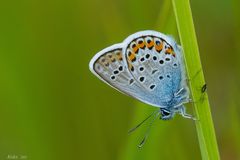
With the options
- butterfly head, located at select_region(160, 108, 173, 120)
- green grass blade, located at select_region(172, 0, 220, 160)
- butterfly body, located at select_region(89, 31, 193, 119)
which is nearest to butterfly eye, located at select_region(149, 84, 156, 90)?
butterfly body, located at select_region(89, 31, 193, 119)

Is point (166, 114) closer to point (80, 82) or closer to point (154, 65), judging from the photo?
point (154, 65)

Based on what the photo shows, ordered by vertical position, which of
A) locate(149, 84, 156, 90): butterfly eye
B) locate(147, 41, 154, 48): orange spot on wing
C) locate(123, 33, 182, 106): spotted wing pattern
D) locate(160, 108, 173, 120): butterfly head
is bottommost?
locate(160, 108, 173, 120): butterfly head

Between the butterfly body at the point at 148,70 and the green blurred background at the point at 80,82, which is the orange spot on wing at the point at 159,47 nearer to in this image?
the butterfly body at the point at 148,70

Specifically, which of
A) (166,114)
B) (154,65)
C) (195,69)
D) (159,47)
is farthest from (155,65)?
(195,69)

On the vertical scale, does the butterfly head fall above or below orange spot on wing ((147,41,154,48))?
below

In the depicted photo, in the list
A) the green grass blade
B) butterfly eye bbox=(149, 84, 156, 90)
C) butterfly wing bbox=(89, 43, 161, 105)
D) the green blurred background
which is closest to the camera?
the green grass blade

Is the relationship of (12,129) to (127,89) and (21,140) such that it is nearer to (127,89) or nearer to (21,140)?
(21,140)

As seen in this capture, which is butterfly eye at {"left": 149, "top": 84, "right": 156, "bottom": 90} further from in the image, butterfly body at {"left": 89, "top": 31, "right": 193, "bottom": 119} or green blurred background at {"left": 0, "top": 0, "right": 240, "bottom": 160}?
green blurred background at {"left": 0, "top": 0, "right": 240, "bottom": 160}

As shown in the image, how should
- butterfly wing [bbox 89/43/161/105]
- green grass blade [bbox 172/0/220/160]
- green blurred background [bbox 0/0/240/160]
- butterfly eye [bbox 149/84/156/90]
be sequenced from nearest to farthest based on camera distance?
green grass blade [bbox 172/0/220/160], butterfly wing [bbox 89/43/161/105], butterfly eye [bbox 149/84/156/90], green blurred background [bbox 0/0/240/160]
